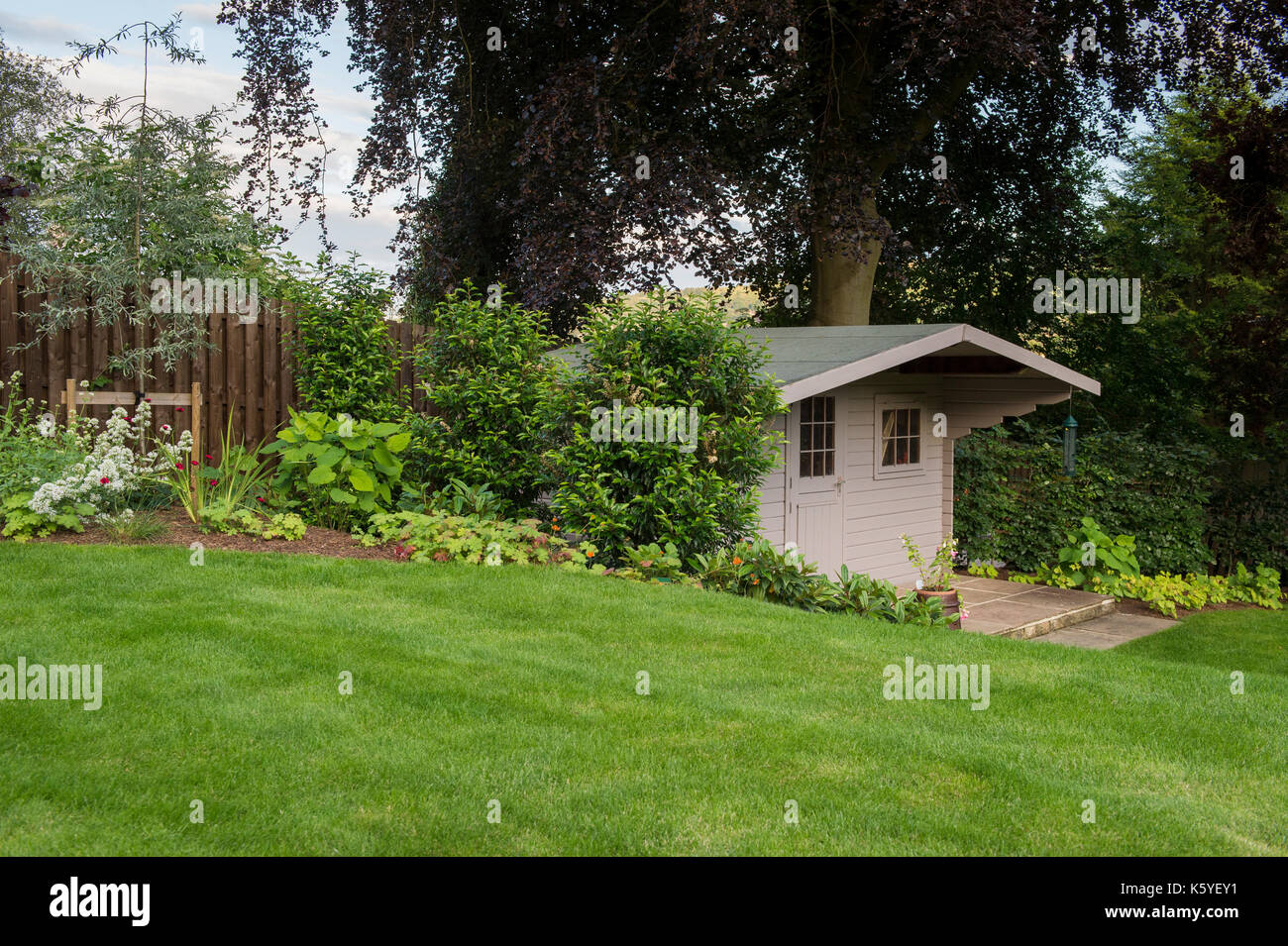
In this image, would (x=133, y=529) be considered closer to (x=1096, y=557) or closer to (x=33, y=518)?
(x=33, y=518)

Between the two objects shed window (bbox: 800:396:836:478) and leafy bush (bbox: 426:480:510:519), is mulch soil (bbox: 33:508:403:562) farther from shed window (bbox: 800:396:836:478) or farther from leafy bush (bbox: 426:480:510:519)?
shed window (bbox: 800:396:836:478)

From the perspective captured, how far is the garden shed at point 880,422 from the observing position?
10844 millimetres

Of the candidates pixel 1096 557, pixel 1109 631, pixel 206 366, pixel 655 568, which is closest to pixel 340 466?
pixel 655 568

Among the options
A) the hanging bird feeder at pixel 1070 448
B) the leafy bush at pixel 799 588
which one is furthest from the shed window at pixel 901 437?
the leafy bush at pixel 799 588

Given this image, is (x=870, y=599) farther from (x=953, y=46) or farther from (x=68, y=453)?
(x=953, y=46)

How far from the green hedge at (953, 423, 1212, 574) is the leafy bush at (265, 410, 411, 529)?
26.2 feet

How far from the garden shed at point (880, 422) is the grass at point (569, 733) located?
12.6ft

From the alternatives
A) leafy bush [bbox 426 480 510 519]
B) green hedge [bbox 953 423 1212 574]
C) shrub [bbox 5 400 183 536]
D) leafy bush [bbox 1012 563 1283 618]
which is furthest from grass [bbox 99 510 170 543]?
leafy bush [bbox 1012 563 1283 618]

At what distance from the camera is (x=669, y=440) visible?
342 inches

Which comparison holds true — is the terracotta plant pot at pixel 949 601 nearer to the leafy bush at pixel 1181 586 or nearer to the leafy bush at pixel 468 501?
the leafy bush at pixel 468 501

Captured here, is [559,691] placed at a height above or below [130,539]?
below

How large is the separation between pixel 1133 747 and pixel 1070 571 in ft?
31.1
